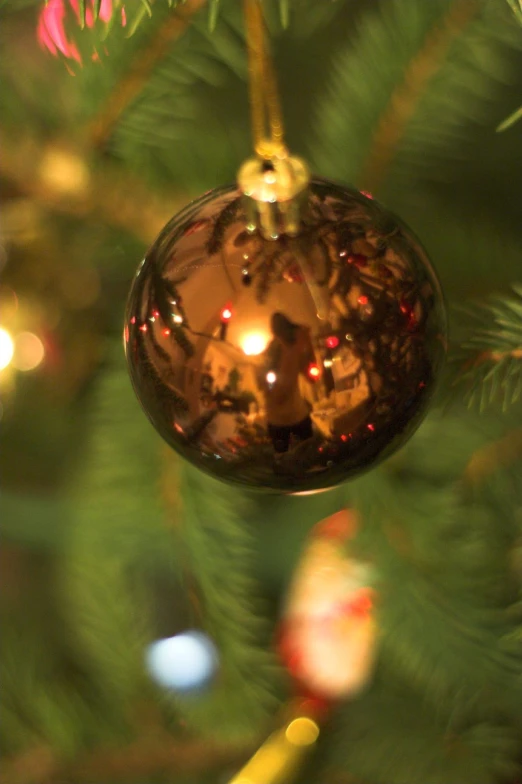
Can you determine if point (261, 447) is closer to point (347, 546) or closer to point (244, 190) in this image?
point (244, 190)

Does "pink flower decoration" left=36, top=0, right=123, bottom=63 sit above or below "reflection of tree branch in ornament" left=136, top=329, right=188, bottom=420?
above

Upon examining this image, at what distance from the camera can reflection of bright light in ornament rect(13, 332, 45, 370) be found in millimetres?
604

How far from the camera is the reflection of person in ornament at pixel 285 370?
254 mm

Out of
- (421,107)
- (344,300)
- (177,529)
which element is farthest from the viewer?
(177,529)

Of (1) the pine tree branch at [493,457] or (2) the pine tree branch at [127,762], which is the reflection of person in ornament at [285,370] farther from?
(2) the pine tree branch at [127,762]

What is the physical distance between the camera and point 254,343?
0.25m

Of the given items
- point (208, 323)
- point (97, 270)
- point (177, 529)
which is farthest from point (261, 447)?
point (97, 270)

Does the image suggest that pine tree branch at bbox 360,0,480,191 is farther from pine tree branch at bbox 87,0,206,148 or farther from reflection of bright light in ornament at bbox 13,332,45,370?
reflection of bright light in ornament at bbox 13,332,45,370

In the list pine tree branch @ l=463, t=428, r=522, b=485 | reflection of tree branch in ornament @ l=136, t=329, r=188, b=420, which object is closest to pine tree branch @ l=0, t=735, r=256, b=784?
Result: pine tree branch @ l=463, t=428, r=522, b=485

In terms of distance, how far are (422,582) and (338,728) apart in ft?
0.75

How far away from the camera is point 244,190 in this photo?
280 millimetres

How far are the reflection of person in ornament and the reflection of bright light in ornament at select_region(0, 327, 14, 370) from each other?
1.32ft

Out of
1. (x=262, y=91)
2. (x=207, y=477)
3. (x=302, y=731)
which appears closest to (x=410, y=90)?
(x=262, y=91)

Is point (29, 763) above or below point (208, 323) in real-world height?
below
